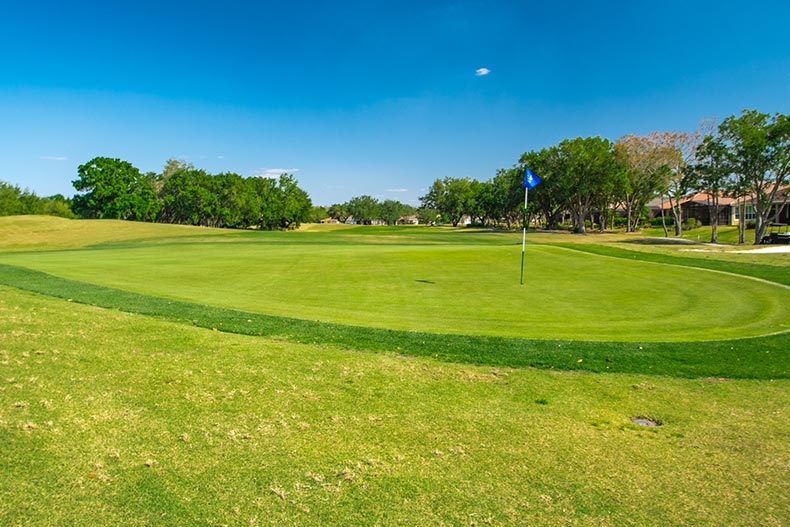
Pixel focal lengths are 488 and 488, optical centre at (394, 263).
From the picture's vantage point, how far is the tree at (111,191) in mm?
88562

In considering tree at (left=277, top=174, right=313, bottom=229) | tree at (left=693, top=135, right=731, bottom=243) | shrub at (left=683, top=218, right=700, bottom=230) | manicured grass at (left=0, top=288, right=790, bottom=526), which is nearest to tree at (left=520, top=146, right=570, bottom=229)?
shrub at (left=683, top=218, right=700, bottom=230)

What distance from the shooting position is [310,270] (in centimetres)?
2020

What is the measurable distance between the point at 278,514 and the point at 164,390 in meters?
2.82

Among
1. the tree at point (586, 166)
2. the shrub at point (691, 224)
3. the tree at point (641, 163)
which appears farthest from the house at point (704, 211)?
the tree at point (586, 166)

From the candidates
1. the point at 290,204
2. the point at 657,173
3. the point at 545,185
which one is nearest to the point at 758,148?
the point at 657,173

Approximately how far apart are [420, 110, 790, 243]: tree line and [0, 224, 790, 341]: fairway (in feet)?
13.7

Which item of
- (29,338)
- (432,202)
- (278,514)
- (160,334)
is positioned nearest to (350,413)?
(278,514)

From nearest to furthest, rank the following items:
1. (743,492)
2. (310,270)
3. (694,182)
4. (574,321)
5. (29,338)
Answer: (743,492)
(29,338)
(574,321)
(310,270)
(694,182)

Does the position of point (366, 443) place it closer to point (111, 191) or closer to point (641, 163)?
point (641, 163)

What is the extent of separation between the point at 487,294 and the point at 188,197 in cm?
9595

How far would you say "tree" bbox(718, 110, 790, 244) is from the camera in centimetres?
4184

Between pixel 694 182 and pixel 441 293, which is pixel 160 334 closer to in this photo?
pixel 441 293

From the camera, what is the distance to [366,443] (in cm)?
447

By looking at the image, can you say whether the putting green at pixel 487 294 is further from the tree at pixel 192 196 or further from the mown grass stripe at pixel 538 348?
the tree at pixel 192 196
